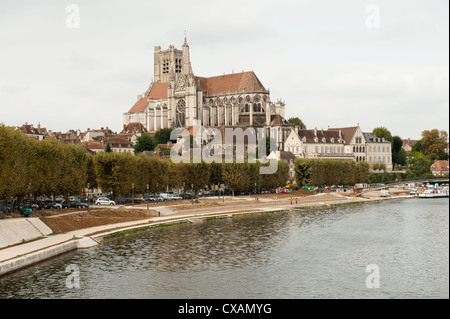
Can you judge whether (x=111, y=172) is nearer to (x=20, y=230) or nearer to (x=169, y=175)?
(x=169, y=175)

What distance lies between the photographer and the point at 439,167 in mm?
190375

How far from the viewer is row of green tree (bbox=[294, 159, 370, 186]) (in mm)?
127688

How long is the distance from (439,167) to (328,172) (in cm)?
7325

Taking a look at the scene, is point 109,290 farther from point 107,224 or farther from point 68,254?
point 107,224

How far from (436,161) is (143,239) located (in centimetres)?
15785

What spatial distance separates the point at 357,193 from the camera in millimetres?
131125

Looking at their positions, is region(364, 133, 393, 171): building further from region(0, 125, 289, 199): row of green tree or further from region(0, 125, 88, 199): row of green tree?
region(0, 125, 88, 199): row of green tree

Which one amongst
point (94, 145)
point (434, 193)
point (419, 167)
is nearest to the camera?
point (434, 193)

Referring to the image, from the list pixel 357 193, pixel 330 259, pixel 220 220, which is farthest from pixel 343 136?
pixel 330 259

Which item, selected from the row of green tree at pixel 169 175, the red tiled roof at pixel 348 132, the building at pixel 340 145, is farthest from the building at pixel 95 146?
the red tiled roof at pixel 348 132

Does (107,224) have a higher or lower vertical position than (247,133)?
lower

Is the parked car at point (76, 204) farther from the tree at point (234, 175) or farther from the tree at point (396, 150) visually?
the tree at point (396, 150)

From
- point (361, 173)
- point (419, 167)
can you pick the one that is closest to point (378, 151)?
point (419, 167)
